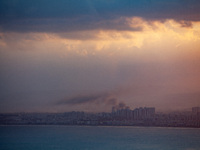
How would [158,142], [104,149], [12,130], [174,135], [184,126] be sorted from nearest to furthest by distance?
1. [104,149]
2. [158,142]
3. [174,135]
4. [184,126]
5. [12,130]

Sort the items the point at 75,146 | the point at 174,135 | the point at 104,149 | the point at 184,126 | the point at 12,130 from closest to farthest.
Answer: the point at 104,149, the point at 75,146, the point at 174,135, the point at 184,126, the point at 12,130

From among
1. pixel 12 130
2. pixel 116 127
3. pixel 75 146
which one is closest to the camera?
pixel 75 146

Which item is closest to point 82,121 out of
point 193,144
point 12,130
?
point 12,130

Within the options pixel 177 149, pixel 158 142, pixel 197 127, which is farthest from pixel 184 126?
pixel 177 149

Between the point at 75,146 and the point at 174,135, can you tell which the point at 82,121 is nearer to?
the point at 174,135

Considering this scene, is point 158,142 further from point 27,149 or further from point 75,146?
point 27,149

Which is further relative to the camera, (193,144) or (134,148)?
(193,144)
